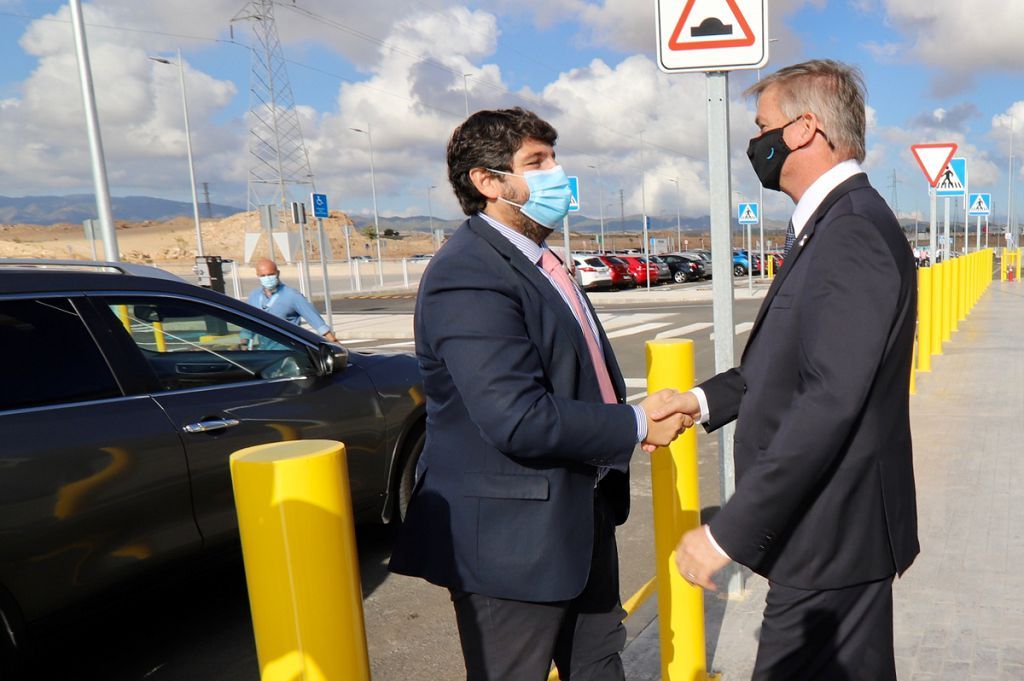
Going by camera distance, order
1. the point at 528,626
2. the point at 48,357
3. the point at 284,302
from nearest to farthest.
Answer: the point at 528,626 → the point at 48,357 → the point at 284,302

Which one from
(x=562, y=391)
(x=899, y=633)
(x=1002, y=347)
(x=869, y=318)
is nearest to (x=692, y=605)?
(x=899, y=633)

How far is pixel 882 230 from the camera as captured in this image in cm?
168

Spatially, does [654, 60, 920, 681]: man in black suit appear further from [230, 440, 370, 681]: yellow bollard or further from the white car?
the white car

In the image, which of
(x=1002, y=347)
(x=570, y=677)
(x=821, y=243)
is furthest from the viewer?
(x=1002, y=347)

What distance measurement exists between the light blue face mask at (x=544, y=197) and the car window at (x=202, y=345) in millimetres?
2030

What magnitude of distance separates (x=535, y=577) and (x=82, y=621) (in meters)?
2.01

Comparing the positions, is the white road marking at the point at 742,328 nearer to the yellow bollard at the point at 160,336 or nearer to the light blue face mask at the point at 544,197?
the yellow bollard at the point at 160,336

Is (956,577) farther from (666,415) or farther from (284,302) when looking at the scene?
(284,302)

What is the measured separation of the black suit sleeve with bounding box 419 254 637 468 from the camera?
5.92ft

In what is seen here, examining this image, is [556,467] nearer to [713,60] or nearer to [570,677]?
[570,677]


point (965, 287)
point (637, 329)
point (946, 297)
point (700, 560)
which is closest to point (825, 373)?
point (700, 560)

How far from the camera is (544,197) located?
86.0 inches

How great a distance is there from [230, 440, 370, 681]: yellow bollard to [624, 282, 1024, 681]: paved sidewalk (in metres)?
1.68

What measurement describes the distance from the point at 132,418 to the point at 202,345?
948 millimetres
